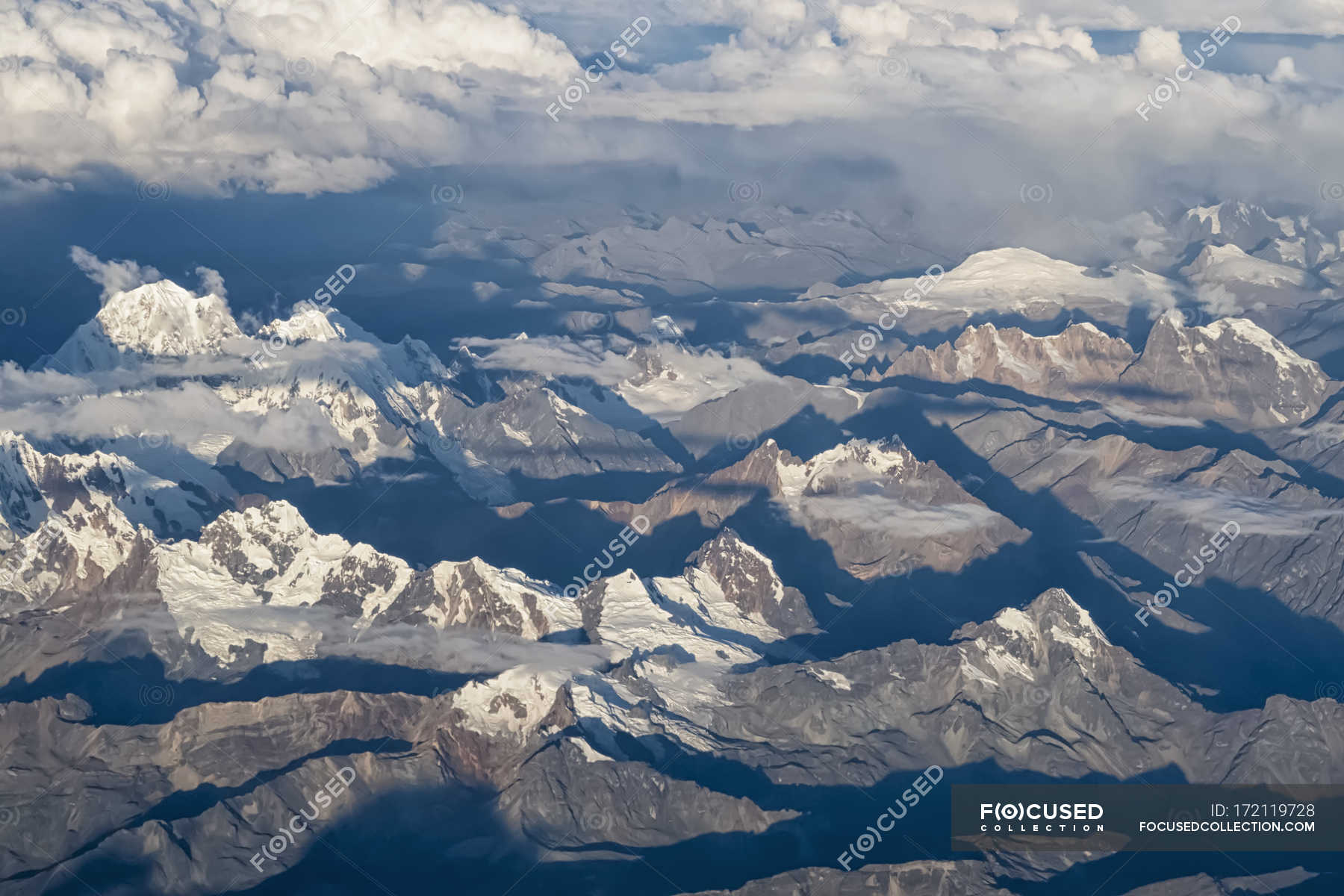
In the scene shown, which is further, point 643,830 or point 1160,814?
point 1160,814

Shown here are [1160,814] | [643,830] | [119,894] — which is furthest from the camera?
[1160,814]

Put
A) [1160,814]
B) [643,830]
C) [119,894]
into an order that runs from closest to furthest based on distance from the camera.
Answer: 1. [119,894]
2. [643,830]
3. [1160,814]

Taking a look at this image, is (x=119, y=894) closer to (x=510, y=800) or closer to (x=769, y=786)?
(x=510, y=800)

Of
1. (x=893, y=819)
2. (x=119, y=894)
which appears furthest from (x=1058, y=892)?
(x=119, y=894)

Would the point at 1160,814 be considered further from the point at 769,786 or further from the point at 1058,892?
the point at 769,786

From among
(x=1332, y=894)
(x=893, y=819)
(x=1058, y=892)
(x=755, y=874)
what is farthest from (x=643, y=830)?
(x=1332, y=894)

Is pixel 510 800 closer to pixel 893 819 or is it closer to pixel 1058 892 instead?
pixel 893 819

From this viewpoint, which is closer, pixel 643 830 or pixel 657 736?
pixel 643 830

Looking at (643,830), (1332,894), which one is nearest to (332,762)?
(643,830)
